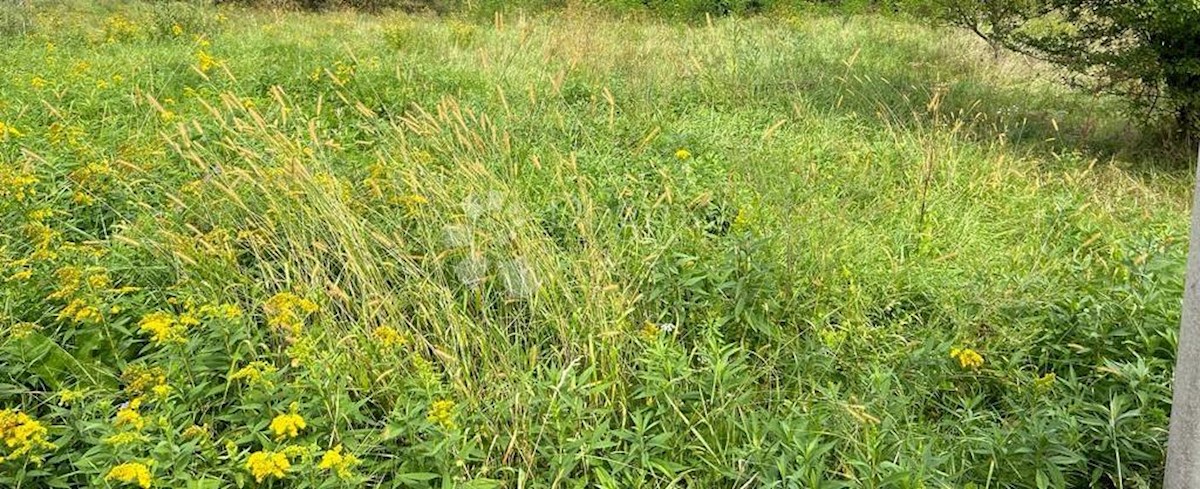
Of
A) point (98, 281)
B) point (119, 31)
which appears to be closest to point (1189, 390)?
A: point (98, 281)

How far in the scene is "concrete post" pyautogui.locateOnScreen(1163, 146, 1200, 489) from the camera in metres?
1.59

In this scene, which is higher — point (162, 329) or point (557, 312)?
point (162, 329)

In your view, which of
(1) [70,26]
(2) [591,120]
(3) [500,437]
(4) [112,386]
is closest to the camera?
(3) [500,437]

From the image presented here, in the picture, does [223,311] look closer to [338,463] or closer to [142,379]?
[142,379]

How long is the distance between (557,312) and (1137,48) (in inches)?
209

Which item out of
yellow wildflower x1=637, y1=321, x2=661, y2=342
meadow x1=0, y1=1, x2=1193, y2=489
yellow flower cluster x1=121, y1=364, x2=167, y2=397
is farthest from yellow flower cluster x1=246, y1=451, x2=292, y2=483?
yellow wildflower x1=637, y1=321, x2=661, y2=342

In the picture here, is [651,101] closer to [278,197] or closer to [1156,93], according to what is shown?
[278,197]

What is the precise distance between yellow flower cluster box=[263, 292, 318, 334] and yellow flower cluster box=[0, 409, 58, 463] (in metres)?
0.61

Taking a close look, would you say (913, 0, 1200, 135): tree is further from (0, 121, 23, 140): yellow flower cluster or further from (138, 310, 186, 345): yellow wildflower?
(0, 121, 23, 140): yellow flower cluster

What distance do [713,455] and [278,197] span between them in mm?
1911

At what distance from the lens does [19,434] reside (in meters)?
1.86

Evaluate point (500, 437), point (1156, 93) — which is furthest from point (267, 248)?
point (1156, 93)

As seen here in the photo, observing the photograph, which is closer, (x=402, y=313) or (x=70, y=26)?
(x=402, y=313)

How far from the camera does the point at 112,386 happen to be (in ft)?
7.93
